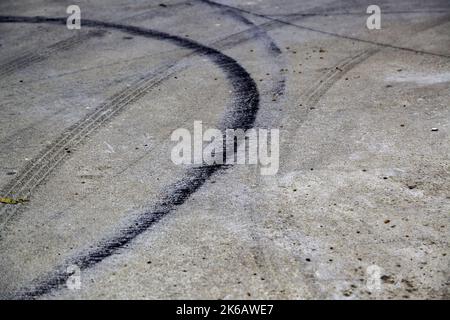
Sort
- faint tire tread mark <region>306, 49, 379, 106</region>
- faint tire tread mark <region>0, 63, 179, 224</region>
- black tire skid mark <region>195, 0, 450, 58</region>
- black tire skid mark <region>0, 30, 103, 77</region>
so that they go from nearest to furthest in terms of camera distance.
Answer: faint tire tread mark <region>0, 63, 179, 224</region> < faint tire tread mark <region>306, 49, 379, 106</region> < black tire skid mark <region>195, 0, 450, 58</region> < black tire skid mark <region>0, 30, 103, 77</region>

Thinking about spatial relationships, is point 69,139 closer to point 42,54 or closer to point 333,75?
point 42,54

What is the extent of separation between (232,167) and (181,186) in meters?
0.66

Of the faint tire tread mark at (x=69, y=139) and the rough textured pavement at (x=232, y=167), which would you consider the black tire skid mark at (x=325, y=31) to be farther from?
the faint tire tread mark at (x=69, y=139)

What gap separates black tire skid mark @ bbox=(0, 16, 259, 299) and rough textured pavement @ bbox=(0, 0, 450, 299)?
23 mm

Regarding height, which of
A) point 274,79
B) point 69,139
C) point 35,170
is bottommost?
point 35,170

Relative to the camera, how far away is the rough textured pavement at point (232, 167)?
491 centimetres

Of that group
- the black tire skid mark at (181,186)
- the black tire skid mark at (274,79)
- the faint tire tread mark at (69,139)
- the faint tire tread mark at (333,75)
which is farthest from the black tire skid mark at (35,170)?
the faint tire tread mark at (333,75)

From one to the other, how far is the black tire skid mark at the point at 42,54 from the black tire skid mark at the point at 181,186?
134 centimetres

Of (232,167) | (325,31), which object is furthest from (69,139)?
(325,31)

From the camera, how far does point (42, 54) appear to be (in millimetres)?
10125

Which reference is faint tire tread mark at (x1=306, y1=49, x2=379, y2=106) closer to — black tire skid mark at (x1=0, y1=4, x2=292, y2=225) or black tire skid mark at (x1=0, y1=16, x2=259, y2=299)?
black tire skid mark at (x1=0, y1=4, x2=292, y2=225)

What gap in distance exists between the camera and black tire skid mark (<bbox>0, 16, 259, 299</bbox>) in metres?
4.96

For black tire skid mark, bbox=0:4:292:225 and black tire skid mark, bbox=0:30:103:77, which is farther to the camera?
black tire skid mark, bbox=0:30:103:77

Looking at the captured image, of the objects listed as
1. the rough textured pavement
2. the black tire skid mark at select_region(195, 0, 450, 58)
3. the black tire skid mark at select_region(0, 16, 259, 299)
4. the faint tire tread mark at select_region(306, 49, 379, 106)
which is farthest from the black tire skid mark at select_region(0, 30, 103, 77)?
the faint tire tread mark at select_region(306, 49, 379, 106)
